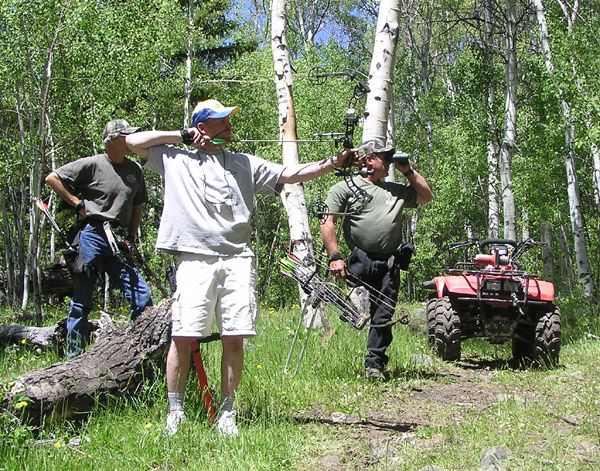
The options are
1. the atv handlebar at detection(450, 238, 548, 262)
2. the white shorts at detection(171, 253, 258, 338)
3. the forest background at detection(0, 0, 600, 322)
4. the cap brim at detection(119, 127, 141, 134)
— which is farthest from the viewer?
the forest background at detection(0, 0, 600, 322)

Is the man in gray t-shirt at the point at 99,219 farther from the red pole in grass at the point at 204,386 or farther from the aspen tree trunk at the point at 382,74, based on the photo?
the aspen tree trunk at the point at 382,74

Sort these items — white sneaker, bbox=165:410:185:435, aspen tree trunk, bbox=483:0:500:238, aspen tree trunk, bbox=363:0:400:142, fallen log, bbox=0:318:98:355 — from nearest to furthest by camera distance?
white sneaker, bbox=165:410:185:435
fallen log, bbox=0:318:98:355
aspen tree trunk, bbox=363:0:400:142
aspen tree trunk, bbox=483:0:500:238

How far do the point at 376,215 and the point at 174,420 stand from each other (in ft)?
8.63

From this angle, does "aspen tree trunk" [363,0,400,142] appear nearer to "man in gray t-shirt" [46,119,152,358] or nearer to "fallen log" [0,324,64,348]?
"man in gray t-shirt" [46,119,152,358]

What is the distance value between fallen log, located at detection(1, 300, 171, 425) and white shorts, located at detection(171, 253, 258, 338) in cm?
55

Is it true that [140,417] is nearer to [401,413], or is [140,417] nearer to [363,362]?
[401,413]

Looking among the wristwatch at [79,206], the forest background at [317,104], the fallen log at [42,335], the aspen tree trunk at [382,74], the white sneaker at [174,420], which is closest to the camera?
the white sneaker at [174,420]

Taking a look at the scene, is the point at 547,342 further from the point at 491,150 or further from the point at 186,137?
the point at 491,150

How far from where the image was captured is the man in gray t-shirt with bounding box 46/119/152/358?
6.09m

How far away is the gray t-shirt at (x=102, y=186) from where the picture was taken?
20.0ft

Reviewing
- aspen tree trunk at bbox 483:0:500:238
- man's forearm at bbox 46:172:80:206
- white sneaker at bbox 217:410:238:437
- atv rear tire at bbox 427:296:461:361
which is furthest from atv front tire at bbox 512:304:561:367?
aspen tree trunk at bbox 483:0:500:238

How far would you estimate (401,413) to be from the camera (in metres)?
5.32

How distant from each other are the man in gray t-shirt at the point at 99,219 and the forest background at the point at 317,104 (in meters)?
1.67

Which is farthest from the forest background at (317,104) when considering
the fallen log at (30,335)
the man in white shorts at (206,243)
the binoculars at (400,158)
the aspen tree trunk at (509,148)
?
the man in white shorts at (206,243)
